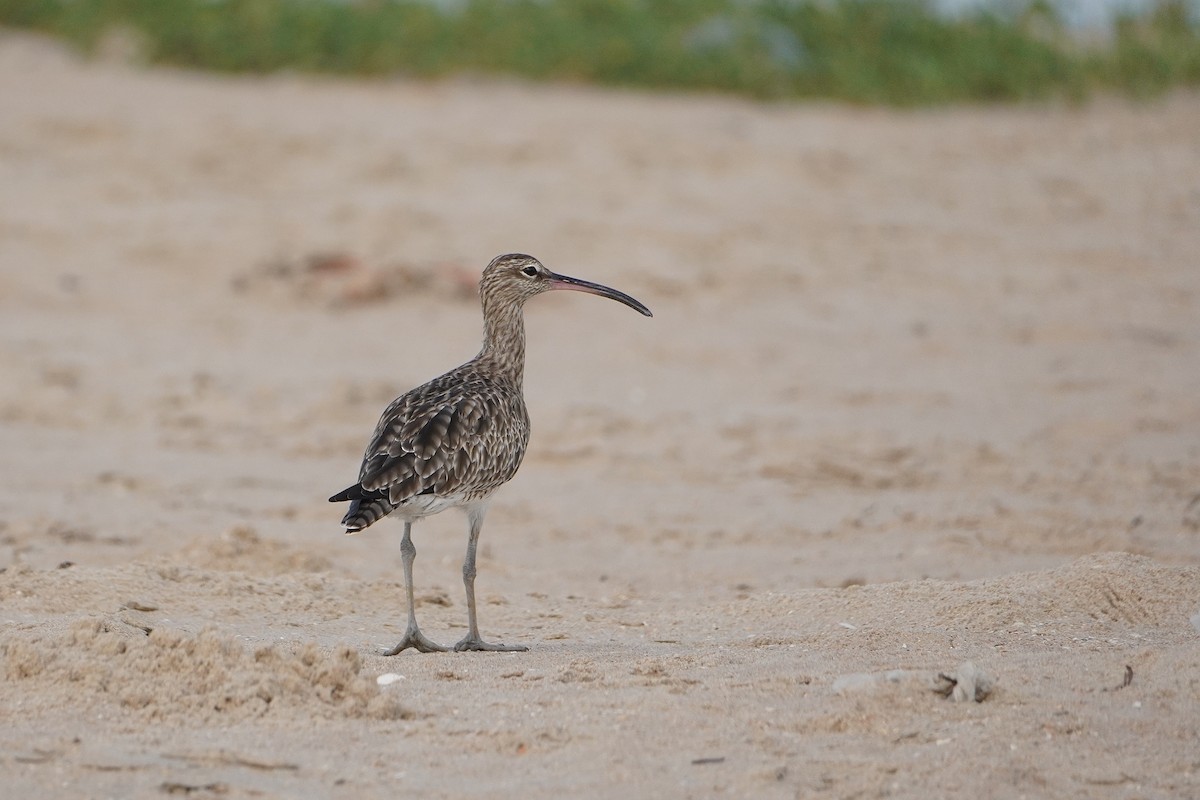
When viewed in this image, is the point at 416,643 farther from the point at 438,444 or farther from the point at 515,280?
the point at 515,280

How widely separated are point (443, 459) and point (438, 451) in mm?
33

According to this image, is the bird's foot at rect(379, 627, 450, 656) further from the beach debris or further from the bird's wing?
the beach debris

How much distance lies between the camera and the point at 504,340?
7.12 meters

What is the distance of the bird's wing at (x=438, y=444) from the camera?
5.99 m

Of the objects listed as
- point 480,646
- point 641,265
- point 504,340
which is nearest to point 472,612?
point 480,646

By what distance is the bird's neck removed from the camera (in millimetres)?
7074

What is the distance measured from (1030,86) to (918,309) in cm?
525

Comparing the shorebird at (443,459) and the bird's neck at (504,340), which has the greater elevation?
the bird's neck at (504,340)

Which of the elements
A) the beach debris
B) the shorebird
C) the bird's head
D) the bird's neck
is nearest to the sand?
the beach debris

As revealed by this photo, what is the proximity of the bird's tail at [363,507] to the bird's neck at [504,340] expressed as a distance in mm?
1269

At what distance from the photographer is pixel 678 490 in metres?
9.19

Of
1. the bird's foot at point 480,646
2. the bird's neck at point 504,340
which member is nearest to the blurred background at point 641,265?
the bird's neck at point 504,340

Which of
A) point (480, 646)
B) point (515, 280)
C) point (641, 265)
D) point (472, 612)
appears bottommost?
point (480, 646)

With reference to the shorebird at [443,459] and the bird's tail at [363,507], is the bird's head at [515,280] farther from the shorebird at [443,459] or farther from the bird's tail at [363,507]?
the bird's tail at [363,507]
